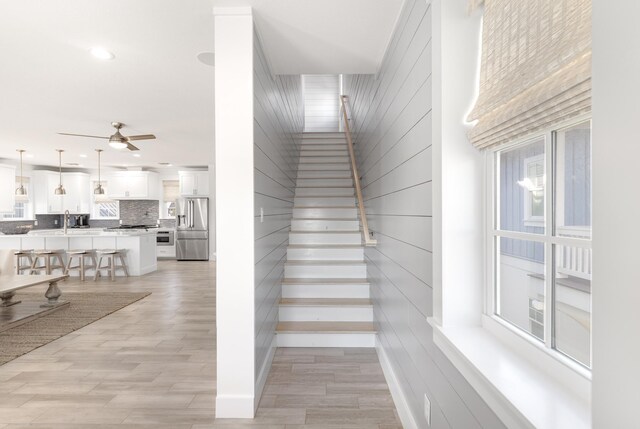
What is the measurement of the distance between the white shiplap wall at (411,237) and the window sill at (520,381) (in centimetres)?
12

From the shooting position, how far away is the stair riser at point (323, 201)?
5102 mm

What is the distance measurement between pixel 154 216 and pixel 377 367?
919 centimetres

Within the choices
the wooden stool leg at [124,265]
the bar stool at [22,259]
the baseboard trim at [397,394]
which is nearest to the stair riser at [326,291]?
the baseboard trim at [397,394]

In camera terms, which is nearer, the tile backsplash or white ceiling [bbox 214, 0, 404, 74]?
white ceiling [bbox 214, 0, 404, 74]

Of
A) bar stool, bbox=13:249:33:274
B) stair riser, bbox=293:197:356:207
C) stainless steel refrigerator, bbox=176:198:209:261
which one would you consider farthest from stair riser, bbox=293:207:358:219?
bar stool, bbox=13:249:33:274

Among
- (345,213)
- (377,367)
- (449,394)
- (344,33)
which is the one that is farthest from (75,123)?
(449,394)

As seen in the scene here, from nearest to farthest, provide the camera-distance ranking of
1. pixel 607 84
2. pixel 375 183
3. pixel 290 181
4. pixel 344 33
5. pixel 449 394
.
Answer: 1. pixel 607 84
2. pixel 449 394
3. pixel 344 33
4. pixel 375 183
5. pixel 290 181

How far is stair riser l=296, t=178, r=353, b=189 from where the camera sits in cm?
550

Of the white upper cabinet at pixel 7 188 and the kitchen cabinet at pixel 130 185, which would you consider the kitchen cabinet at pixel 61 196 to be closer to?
the kitchen cabinet at pixel 130 185

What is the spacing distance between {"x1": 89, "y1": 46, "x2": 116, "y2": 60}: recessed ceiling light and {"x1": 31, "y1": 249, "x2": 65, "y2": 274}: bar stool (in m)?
5.74

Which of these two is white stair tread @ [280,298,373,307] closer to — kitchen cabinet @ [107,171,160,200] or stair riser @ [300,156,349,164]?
stair riser @ [300,156,349,164]

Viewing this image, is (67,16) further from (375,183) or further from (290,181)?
(290,181)

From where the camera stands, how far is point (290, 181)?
4.85m

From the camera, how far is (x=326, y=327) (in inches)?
131
